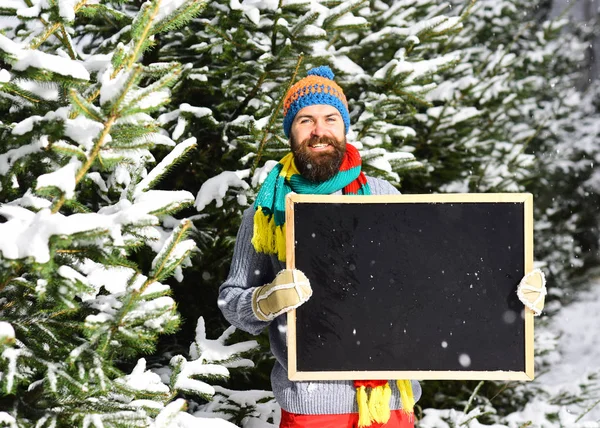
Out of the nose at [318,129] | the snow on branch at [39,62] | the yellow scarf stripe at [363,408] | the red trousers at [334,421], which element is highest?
the nose at [318,129]

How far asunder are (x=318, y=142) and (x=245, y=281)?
23.7 inches

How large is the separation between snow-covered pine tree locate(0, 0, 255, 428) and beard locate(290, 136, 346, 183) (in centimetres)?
45

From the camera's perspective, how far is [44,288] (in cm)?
161

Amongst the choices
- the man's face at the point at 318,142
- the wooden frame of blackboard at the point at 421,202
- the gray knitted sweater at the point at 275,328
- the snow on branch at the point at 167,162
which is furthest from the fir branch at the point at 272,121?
the wooden frame of blackboard at the point at 421,202

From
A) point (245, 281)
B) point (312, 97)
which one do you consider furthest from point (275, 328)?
point (312, 97)

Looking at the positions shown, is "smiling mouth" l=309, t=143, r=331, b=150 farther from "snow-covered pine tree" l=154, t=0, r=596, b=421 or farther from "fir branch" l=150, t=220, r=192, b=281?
"snow-covered pine tree" l=154, t=0, r=596, b=421

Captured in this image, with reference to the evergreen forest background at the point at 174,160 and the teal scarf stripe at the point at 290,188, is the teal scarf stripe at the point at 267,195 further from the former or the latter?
the evergreen forest background at the point at 174,160

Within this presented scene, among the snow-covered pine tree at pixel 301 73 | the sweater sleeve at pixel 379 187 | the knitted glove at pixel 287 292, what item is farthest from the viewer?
the snow-covered pine tree at pixel 301 73

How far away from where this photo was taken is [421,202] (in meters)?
2.02

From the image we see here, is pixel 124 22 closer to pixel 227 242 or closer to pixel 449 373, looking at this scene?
pixel 227 242

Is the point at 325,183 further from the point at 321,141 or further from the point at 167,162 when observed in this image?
the point at 167,162

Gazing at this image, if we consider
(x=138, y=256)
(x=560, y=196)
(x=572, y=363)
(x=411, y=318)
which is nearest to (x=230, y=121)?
(x=138, y=256)

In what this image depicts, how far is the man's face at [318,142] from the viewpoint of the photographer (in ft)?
7.32

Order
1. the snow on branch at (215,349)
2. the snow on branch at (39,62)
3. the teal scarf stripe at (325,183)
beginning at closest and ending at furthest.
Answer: the snow on branch at (39,62), the teal scarf stripe at (325,183), the snow on branch at (215,349)
